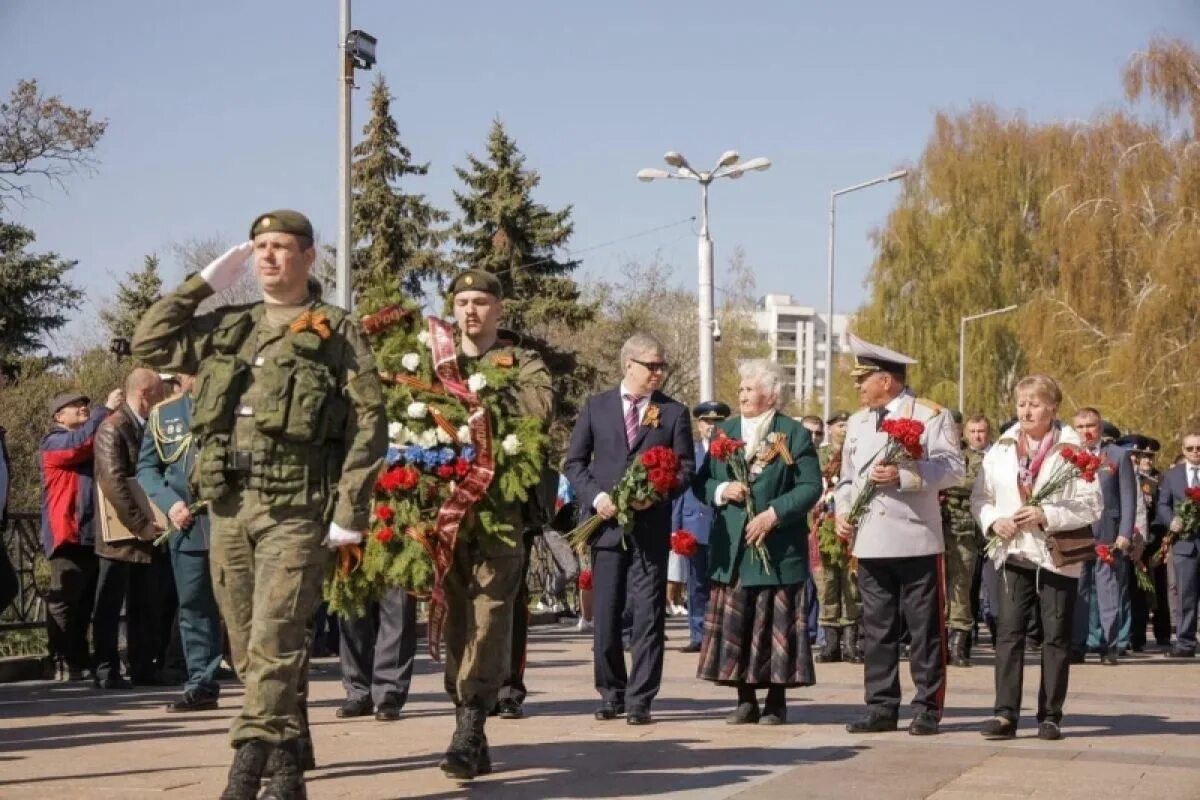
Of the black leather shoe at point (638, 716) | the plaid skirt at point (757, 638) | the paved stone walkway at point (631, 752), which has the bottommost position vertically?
the paved stone walkway at point (631, 752)

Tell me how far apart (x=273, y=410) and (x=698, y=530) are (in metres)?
11.7

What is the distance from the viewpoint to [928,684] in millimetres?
10789

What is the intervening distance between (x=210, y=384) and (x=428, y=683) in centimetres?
652

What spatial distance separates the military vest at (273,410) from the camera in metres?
7.47

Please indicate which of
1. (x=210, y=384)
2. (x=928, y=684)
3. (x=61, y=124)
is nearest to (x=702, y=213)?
(x=61, y=124)

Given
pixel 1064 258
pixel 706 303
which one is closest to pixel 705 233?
pixel 706 303

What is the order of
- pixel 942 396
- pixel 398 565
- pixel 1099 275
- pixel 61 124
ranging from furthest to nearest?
pixel 942 396
pixel 1099 275
pixel 61 124
pixel 398 565

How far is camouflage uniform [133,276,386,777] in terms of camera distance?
7379mm

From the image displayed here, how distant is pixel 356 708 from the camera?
1128 cm

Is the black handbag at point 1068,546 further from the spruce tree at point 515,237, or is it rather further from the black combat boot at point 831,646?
the spruce tree at point 515,237

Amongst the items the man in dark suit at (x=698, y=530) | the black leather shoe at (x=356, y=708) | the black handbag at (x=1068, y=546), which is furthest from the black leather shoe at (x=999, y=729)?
the man in dark suit at (x=698, y=530)

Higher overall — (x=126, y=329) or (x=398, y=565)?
(x=126, y=329)

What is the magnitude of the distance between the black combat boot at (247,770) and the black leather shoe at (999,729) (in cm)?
475

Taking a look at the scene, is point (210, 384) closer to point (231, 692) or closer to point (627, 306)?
point (231, 692)
